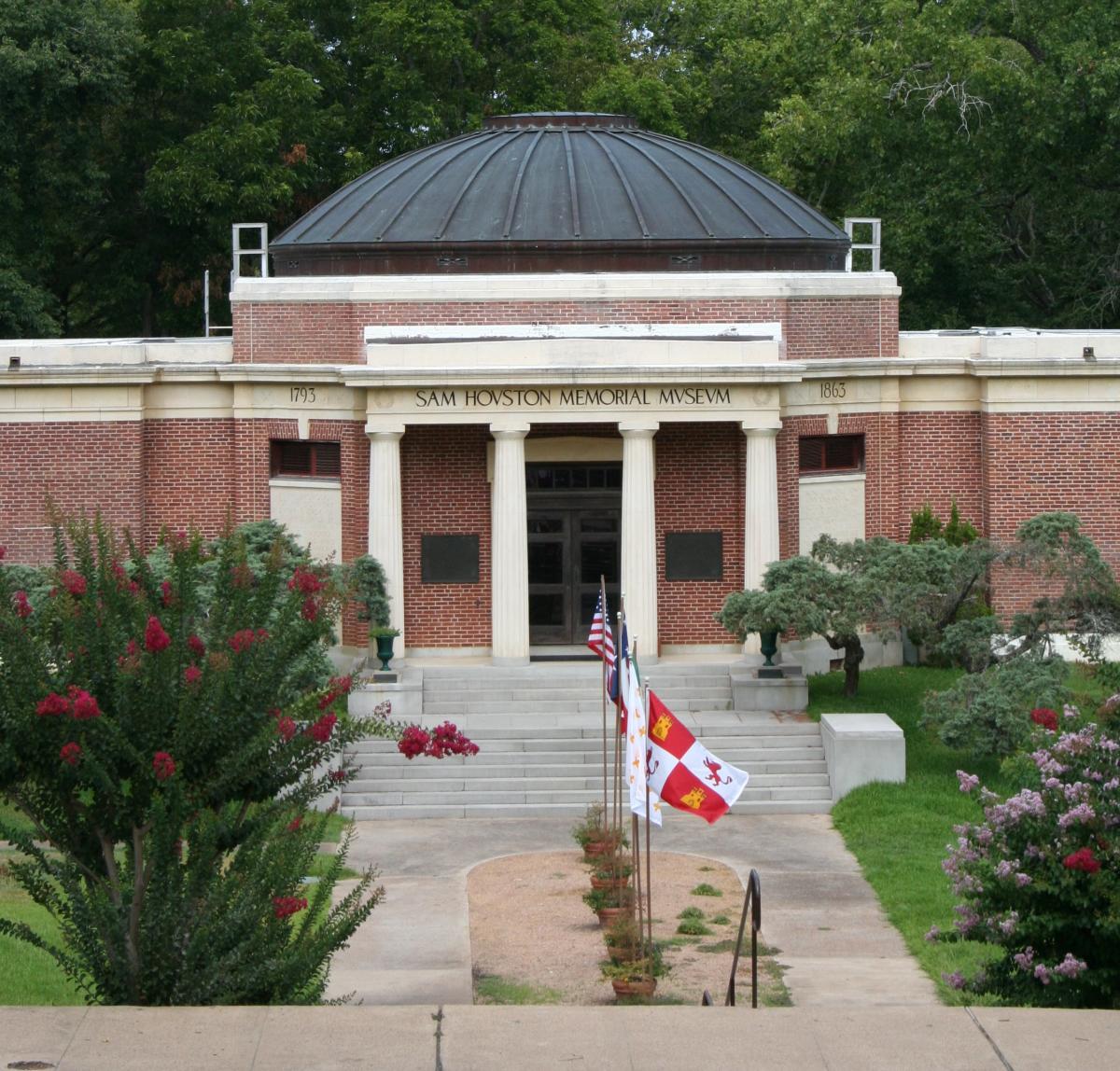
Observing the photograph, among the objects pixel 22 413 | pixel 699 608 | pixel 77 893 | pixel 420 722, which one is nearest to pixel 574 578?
pixel 699 608

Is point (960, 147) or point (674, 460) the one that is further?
point (960, 147)

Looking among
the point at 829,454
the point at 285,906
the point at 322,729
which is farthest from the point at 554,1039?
the point at 829,454

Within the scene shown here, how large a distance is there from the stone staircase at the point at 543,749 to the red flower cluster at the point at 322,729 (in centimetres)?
1318

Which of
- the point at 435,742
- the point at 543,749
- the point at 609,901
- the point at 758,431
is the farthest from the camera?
the point at 758,431

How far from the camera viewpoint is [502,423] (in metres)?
32.1

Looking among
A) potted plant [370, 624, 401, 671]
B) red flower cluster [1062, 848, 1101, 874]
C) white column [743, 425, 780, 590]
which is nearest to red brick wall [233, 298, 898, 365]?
white column [743, 425, 780, 590]

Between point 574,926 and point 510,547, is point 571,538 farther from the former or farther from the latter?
point 574,926

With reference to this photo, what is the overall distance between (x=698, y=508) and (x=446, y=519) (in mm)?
3924

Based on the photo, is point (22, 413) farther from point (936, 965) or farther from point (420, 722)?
point (936, 965)

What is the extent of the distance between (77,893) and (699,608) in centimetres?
1956

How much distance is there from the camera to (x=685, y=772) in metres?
20.4

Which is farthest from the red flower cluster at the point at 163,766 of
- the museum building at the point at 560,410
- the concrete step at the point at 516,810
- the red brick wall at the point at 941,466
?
the red brick wall at the point at 941,466

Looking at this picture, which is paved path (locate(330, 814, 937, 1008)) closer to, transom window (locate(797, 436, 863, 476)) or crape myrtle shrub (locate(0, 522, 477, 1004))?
crape myrtle shrub (locate(0, 522, 477, 1004))

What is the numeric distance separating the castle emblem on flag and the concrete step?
28.2 ft
